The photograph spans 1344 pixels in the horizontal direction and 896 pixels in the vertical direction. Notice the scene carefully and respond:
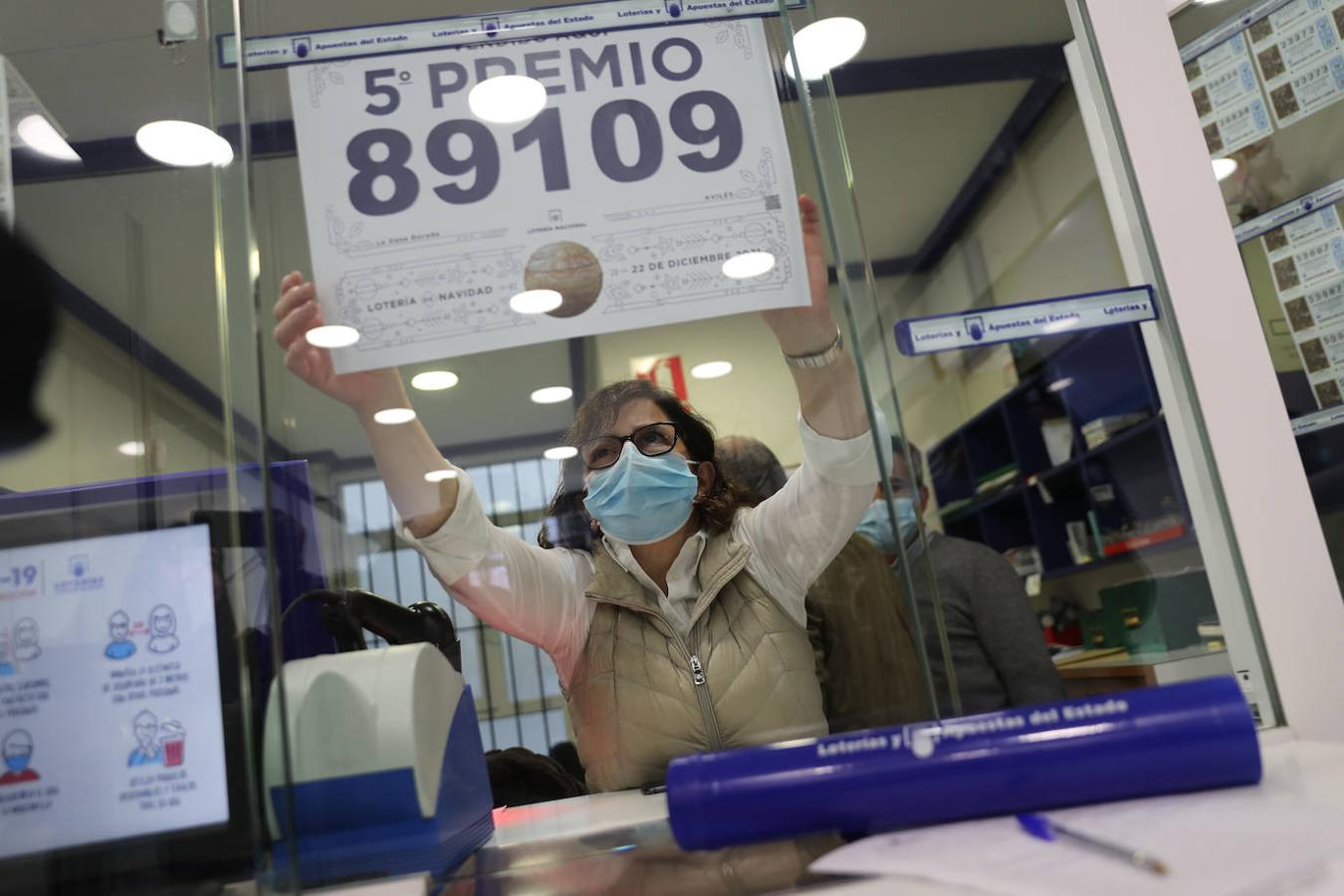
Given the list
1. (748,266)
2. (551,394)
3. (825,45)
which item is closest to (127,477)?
(551,394)

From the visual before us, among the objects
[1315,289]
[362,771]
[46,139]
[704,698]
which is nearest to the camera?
[362,771]

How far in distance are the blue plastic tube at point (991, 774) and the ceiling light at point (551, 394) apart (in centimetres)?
42

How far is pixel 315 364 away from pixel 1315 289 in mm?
1221

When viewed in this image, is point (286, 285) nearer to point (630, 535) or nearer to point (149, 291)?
point (149, 291)

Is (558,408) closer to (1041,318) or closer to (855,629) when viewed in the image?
(855,629)

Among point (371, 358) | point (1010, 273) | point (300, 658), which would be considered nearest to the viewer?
point (300, 658)

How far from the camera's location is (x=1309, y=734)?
0.94 meters

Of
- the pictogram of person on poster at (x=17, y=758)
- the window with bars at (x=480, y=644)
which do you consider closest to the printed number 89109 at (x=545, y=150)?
the window with bars at (x=480, y=644)

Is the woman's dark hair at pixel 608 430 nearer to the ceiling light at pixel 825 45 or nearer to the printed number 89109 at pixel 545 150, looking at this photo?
the printed number 89109 at pixel 545 150

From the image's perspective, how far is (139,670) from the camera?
33.5 inches

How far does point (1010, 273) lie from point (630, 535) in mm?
542

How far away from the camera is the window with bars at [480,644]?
0.94m

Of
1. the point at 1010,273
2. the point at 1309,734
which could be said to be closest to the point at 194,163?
the point at 1010,273

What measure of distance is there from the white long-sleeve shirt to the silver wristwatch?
0.06 metres
